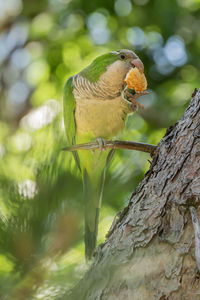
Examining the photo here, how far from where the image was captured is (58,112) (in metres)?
0.83

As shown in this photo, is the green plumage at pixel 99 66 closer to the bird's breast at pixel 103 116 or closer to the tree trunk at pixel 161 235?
the bird's breast at pixel 103 116

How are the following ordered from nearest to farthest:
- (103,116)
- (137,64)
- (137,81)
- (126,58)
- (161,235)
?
(161,235), (137,81), (137,64), (126,58), (103,116)

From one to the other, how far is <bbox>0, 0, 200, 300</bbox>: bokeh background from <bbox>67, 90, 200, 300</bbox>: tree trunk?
8 centimetres

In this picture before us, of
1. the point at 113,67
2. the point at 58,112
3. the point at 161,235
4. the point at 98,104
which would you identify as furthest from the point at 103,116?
the point at 58,112

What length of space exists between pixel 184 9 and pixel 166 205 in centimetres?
313

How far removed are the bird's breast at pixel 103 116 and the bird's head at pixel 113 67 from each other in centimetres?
11

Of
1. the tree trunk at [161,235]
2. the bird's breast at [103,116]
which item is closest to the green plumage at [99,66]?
the bird's breast at [103,116]

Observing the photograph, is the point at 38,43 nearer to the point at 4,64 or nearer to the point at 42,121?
the point at 4,64

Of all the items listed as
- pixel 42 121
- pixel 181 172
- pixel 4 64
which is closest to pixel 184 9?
Answer: pixel 4 64

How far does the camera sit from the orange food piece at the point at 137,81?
1646mm

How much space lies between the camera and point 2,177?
2.31ft

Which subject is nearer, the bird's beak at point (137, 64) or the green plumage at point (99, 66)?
the bird's beak at point (137, 64)

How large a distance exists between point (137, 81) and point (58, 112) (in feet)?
3.05

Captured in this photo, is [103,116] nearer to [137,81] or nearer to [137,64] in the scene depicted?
[137,64]
